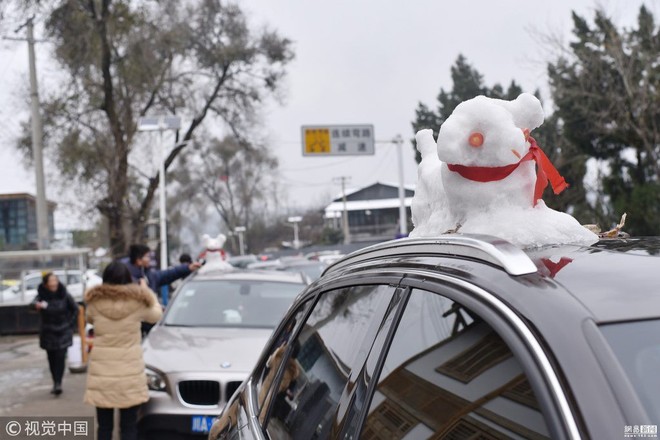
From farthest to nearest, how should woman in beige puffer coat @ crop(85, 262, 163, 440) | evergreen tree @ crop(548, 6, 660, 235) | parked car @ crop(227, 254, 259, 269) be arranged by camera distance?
1. parked car @ crop(227, 254, 259, 269)
2. evergreen tree @ crop(548, 6, 660, 235)
3. woman in beige puffer coat @ crop(85, 262, 163, 440)

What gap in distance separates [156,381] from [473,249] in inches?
180

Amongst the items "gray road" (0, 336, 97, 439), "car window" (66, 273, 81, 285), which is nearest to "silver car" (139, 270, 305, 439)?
"gray road" (0, 336, 97, 439)

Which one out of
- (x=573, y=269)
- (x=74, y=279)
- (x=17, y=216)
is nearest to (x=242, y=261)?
(x=17, y=216)

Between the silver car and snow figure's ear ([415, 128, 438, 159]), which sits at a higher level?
snow figure's ear ([415, 128, 438, 159])

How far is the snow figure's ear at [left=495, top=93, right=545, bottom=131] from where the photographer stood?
7.72ft

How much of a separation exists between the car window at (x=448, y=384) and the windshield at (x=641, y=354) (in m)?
0.16

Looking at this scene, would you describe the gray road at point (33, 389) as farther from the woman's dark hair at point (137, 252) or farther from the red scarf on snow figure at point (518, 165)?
the red scarf on snow figure at point (518, 165)

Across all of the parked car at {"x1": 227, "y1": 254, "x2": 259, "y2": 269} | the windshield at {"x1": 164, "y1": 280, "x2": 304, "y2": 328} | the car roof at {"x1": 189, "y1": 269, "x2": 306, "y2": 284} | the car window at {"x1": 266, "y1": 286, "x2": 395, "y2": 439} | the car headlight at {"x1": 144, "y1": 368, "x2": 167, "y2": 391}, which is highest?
the car window at {"x1": 266, "y1": 286, "x2": 395, "y2": 439}

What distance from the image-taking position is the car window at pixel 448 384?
1315 mm

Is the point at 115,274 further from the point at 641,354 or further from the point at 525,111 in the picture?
the point at 641,354

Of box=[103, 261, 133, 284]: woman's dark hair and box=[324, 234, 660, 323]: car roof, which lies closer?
box=[324, 234, 660, 323]: car roof

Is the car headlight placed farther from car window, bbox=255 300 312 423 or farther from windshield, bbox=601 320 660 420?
windshield, bbox=601 320 660 420

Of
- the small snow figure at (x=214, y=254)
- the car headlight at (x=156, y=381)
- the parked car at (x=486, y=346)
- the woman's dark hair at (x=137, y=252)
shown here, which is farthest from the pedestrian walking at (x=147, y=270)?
the parked car at (x=486, y=346)

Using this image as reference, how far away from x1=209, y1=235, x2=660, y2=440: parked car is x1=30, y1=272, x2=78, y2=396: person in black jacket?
24.2 ft
